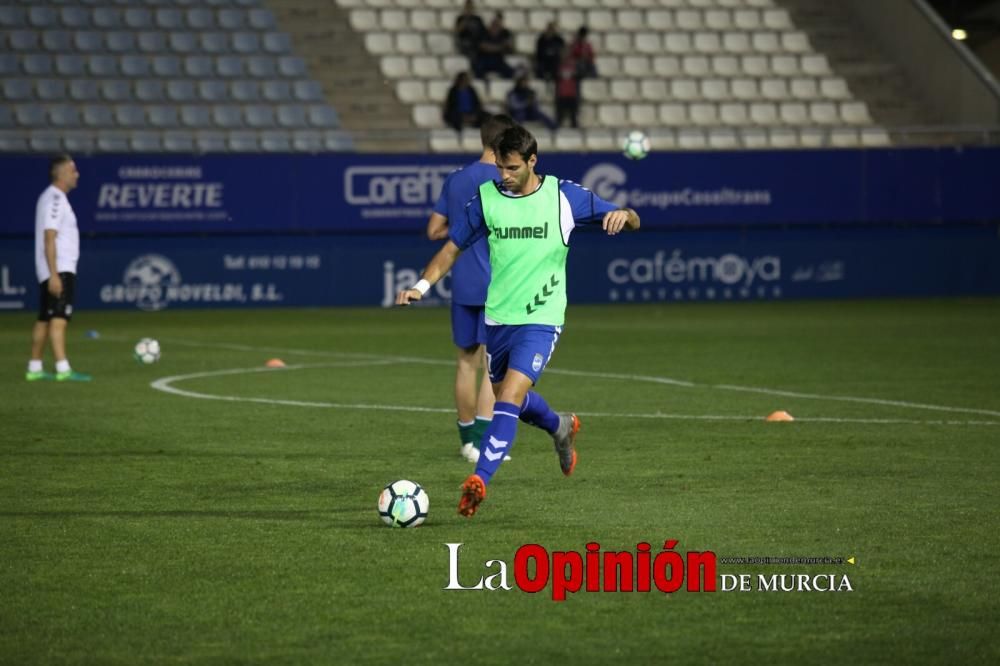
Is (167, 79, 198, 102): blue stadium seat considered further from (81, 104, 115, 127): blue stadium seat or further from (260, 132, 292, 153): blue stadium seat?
Result: (260, 132, 292, 153): blue stadium seat

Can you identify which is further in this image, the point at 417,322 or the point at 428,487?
the point at 417,322

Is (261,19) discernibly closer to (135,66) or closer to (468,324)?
(135,66)

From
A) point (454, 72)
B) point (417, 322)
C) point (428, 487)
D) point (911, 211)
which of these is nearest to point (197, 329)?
point (417, 322)

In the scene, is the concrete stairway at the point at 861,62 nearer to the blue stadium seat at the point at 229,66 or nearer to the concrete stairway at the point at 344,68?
A: the concrete stairway at the point at 344,68

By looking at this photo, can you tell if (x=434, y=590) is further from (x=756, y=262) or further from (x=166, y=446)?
(x=756, y=262)

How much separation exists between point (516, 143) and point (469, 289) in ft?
7.51

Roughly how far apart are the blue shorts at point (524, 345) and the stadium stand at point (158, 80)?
2140cm

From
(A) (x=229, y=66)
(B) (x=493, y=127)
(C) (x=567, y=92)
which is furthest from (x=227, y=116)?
(B) (x=493, y=127)

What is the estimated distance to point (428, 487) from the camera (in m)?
9.87

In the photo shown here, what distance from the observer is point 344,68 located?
114ft

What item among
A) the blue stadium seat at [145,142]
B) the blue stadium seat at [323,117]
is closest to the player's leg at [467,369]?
the blue stadium seat at [145,142]

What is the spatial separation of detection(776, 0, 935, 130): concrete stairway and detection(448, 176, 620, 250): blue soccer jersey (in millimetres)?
27386

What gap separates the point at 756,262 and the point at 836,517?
23.9 meters

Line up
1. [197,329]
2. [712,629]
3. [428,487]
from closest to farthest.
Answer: [712,629], [428,487], [197,329]
